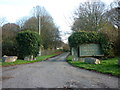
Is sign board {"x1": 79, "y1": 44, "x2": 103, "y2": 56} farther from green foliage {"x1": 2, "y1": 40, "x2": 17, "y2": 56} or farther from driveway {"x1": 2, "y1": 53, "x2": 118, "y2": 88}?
green foliage {"x1": 2, "y1": 40, "x2": 17, "y2": 56}

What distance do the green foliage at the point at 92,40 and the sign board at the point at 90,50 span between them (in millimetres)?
504

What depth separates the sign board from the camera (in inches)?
612

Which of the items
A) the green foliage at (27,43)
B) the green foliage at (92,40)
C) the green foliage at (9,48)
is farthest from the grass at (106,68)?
the green foliage at (9,48)

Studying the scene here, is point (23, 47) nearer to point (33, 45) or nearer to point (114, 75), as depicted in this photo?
point (33, 45)

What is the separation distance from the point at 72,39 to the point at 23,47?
7563 mm

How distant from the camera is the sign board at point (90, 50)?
15.5 metres

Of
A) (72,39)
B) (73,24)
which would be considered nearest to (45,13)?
(73,24)

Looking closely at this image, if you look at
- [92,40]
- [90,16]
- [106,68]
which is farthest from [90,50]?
[90,16]

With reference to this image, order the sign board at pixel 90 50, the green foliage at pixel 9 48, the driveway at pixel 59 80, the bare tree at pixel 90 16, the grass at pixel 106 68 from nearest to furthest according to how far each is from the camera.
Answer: the driveway at pixel 59 80
the grass at pixel 106 68
the sign board at pixel 90 50
the green foliage at pixel 9 48
the bare tree at pixel 90 16

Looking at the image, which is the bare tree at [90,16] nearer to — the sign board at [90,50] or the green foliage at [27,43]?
the sign board at [90,50]

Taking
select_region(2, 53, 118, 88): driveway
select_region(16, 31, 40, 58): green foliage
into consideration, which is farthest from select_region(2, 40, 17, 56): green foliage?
select_region(2, 53, 118, 88): driveway

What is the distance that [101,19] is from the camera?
2439cm

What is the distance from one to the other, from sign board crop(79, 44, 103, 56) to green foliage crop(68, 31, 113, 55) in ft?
1.65

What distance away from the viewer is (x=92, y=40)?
51.3ft
